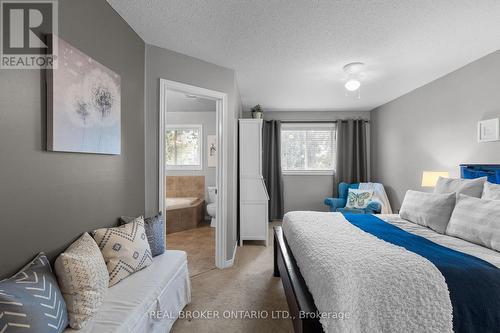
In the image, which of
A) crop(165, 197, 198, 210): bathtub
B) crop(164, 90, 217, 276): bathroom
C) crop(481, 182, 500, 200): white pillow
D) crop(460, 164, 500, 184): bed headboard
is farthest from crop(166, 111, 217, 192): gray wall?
crop(481, 182, 500, 200): white pillow

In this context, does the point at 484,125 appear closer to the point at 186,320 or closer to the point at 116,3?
the point at 186,320

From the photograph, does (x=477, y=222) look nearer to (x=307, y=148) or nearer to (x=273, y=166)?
(x=273, y=166)

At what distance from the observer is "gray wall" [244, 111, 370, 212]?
5.38m

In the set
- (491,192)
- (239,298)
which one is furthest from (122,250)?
(491,192)

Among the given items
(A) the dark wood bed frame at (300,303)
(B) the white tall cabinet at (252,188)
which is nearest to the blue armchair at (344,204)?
(B) the white tall cabinet at (252,188)

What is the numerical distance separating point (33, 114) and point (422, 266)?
7.27ft

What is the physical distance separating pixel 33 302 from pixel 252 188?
2974 millimetres

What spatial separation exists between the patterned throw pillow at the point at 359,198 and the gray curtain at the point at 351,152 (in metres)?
→ 0.82

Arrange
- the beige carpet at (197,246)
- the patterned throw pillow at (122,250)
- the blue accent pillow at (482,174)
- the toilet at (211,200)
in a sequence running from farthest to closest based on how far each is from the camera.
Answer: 1. the toilet at (211,200)
2. the beige carpet at (197,246)
3. the blue accent pillow at (482,174)
4. the patterned throw pillow at (122,250)

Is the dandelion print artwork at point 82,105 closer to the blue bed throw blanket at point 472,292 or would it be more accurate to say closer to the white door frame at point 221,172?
the white door frame at point 221,172

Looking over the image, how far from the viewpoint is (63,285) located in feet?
4.16

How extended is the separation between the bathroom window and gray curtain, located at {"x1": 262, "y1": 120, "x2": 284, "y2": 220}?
1.42 metres

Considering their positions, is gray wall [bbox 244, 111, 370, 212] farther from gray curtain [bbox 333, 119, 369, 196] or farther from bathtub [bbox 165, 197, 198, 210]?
bathtub [bbox 165, 197, 198, 210]

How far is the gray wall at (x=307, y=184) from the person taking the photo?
5379 millimetres
